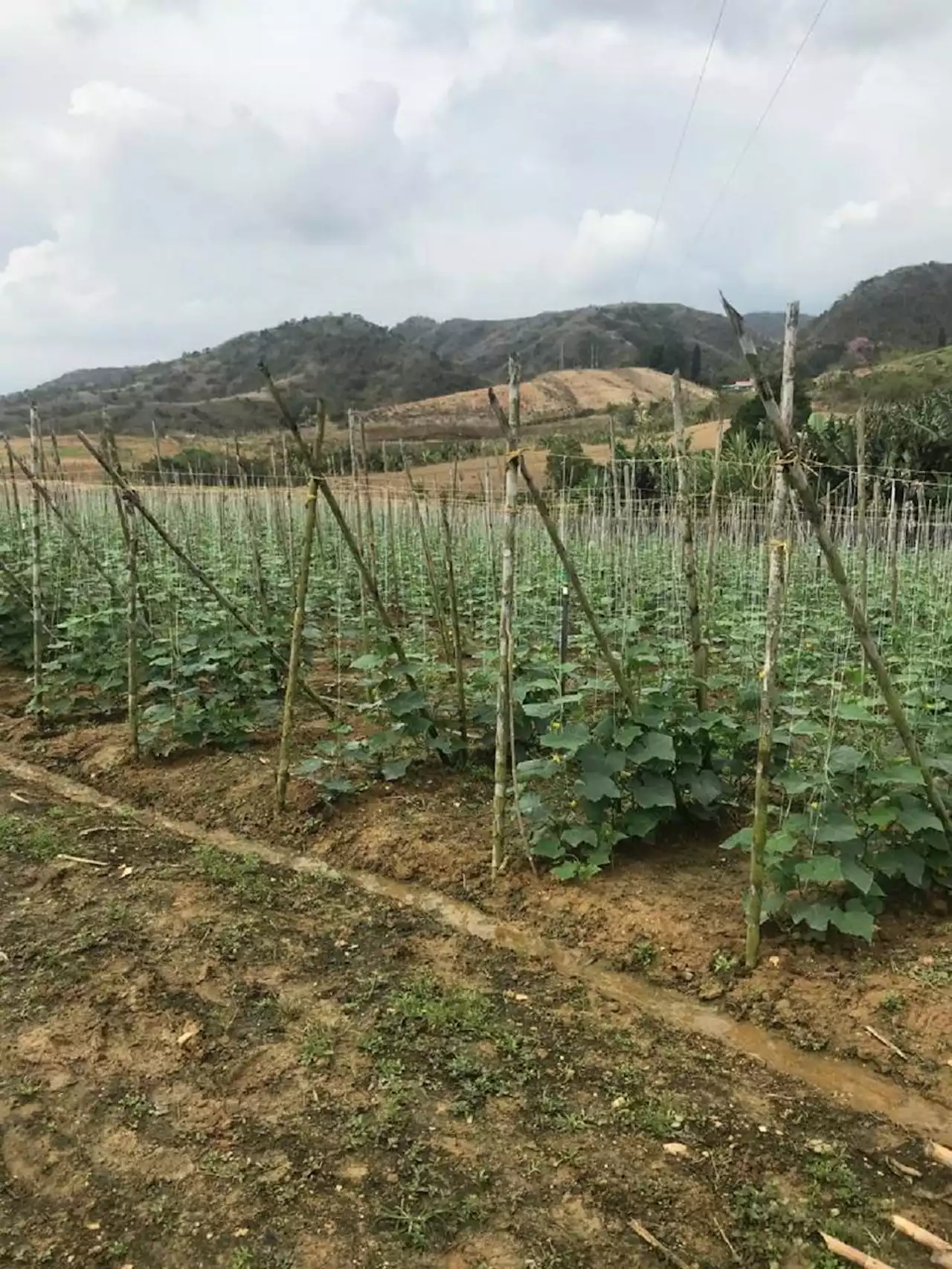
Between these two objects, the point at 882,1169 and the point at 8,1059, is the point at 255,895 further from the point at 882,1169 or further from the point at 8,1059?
the point at 882,1169

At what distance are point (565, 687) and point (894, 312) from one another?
65169mm

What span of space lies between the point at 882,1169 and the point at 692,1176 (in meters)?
0.48

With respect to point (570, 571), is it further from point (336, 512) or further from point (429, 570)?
point (429, 570)

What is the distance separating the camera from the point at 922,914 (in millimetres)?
3193

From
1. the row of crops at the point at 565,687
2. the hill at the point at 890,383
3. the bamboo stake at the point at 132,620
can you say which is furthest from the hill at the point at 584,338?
the bamboo stake at the point at 132,620

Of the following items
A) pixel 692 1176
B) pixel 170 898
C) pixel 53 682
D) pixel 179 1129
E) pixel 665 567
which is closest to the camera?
pixel 692 1176

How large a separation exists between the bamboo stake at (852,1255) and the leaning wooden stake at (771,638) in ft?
3.56

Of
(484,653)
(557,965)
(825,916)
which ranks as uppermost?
(484,653)

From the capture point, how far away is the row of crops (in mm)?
3211

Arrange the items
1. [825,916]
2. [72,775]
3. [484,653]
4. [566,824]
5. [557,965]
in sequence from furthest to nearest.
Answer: [72,775], [484,653], [566,824], [557,965], [825,916]

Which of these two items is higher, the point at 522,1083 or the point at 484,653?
the point at 484,653

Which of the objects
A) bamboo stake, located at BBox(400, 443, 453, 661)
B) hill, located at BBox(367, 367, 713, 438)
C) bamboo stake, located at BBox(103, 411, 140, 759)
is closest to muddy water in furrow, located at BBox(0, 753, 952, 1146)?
bamboo stake, located at BBox(103, 411, 140, 759)

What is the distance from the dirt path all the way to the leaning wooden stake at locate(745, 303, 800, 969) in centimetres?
48

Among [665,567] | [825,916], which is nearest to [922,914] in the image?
[825,916]
